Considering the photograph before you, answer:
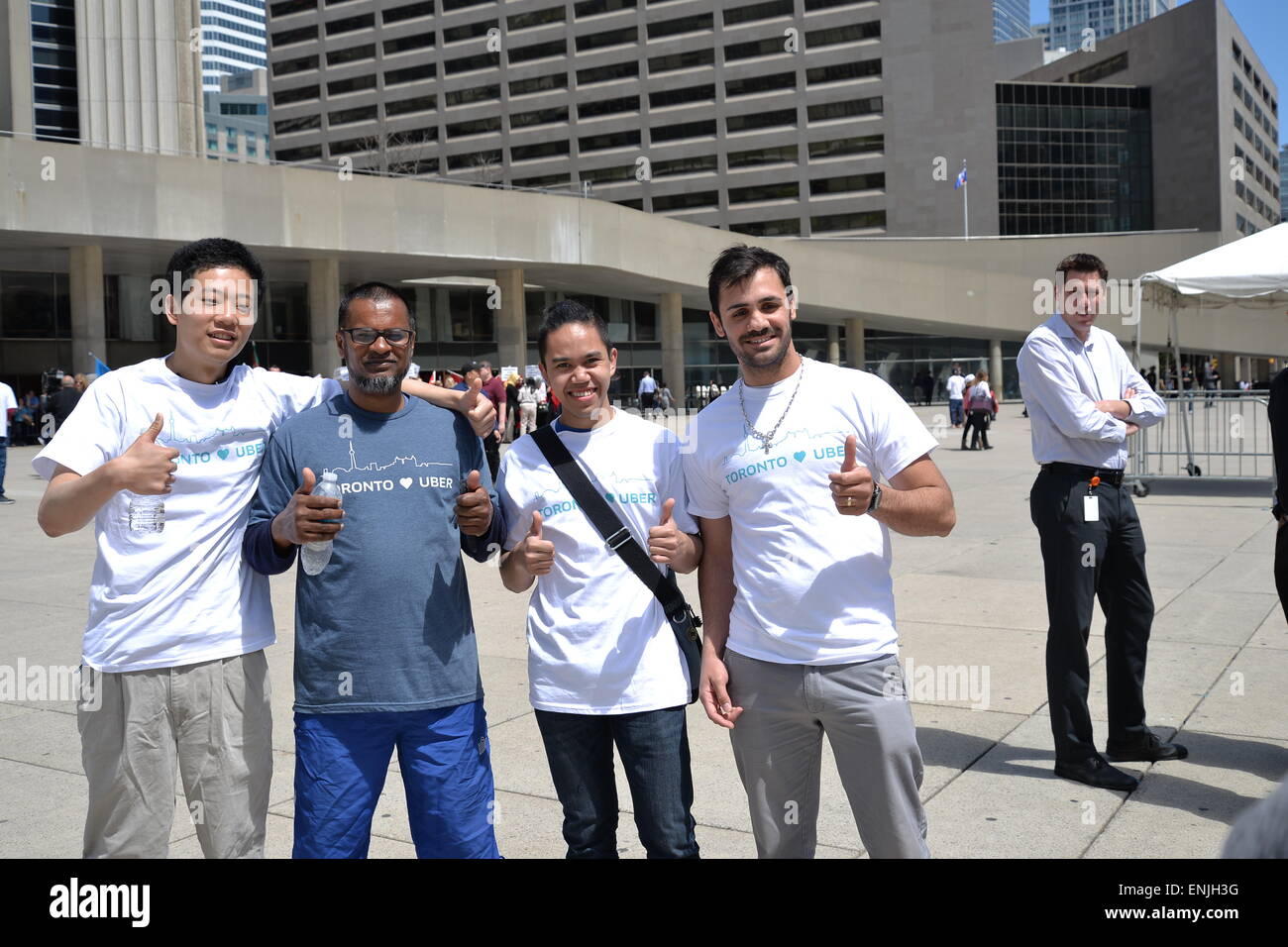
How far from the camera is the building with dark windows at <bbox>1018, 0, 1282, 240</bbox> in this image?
8269 cm

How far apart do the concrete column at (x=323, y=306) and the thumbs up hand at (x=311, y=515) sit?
110 feet

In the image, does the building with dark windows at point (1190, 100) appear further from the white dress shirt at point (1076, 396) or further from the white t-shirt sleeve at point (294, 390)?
the white t-shirt sleeve at point (294, 390)

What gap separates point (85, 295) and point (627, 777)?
3303 cm

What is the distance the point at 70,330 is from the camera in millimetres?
36125

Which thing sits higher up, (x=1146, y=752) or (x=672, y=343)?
(x=672, y=343)

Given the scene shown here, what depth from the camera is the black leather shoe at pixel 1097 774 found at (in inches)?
189

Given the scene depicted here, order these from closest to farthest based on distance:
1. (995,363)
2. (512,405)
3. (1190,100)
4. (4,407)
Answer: (4,407) → (512,405) → (995,363) → (1190,100)

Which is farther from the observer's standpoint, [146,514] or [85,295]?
[85,295]

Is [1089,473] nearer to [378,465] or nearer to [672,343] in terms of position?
[378,465]

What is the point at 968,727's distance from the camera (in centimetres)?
572

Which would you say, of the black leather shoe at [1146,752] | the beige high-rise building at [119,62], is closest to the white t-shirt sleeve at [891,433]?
the black leather shoe at [1146,752]

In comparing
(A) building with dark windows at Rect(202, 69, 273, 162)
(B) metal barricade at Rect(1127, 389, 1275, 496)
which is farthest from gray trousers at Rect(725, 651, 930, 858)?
(A) building with dark windows at Rect(202, 69, 273, 162)

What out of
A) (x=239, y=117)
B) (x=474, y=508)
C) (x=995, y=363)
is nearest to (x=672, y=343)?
(x=995, y=363)

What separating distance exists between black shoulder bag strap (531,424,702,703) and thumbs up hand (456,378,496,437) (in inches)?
6.7
